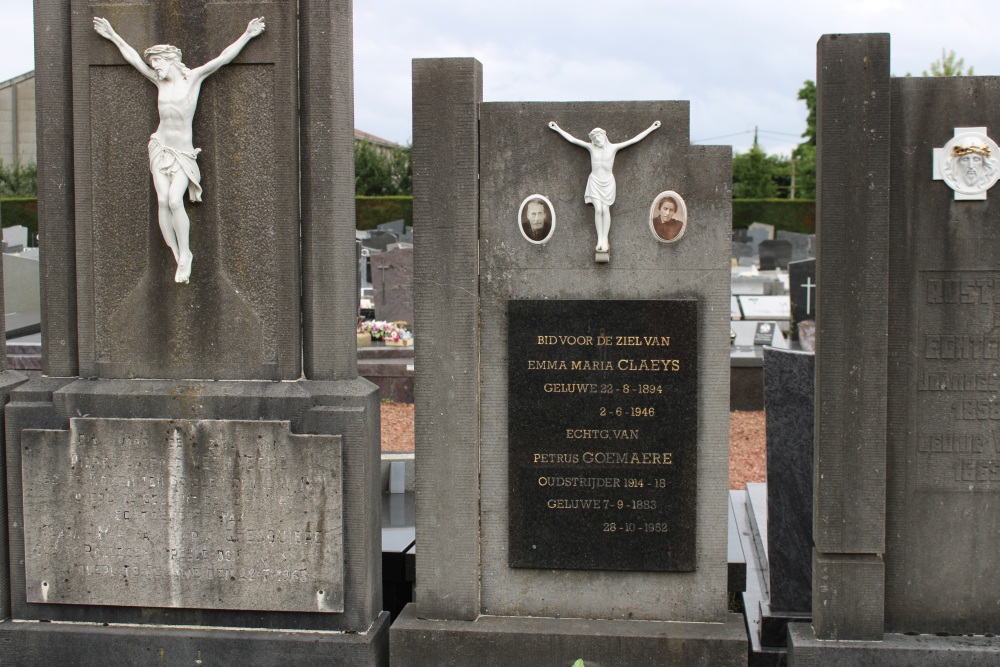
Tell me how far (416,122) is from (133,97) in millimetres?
1356

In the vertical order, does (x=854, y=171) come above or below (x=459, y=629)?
above

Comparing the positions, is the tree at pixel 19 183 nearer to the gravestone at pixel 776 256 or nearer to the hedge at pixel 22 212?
the hedge at pixel 22 212

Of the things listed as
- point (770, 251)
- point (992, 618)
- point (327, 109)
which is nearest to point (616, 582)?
point (992, 618)

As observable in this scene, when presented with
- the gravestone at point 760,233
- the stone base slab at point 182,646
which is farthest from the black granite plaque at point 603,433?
the gravestone at point 760,233

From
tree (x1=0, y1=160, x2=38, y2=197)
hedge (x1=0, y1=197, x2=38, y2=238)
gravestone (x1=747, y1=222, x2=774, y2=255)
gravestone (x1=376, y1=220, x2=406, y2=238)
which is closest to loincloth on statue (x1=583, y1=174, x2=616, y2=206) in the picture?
gravestone (x1=376, y1=220, x2=406, y2=238)

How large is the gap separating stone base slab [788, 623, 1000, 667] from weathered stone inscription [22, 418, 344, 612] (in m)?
2.15

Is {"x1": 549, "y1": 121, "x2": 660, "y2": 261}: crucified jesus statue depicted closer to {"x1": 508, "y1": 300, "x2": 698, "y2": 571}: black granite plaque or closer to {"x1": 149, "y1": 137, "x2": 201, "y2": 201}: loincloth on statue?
{"x1": 508, "y1": 300, "x2": 698, "y2": 571}: black granite plaque

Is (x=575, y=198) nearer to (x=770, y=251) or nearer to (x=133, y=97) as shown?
(x=133, y=97)

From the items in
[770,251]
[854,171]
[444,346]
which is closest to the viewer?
[854,171]

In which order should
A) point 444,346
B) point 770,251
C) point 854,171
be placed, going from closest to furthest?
point 854,171, point 444,346, point 770,251

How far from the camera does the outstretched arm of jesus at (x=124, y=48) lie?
4727 millimetres

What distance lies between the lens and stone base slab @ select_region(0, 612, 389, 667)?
472 centimetres

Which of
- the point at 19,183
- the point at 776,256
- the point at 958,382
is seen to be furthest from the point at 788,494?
the point at 19,183

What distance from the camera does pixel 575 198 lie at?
4668mm
